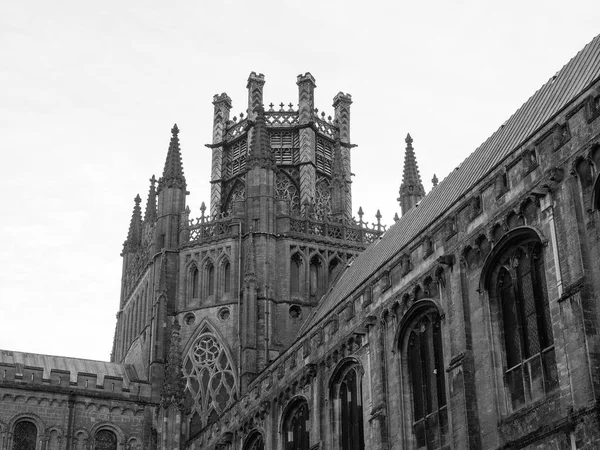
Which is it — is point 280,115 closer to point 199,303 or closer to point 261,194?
point 261,194

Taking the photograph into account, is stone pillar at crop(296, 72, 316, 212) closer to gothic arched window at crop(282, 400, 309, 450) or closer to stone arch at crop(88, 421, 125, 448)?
stone arch at crop(88, 421, 125, 448)

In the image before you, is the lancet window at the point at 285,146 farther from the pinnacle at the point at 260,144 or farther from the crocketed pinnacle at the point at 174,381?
the crocketed pinnacle at the point at 174,381

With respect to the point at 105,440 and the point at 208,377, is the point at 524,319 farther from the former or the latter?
the point at 105,440

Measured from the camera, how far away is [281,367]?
4622cm

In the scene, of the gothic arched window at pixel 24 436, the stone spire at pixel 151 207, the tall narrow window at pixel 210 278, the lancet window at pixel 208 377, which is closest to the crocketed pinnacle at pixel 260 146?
the tall narrow window at pixel 210 278

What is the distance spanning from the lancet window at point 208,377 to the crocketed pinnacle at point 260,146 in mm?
10714

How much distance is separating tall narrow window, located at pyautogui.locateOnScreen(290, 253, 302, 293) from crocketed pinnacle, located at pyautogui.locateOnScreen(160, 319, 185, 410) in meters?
7.82

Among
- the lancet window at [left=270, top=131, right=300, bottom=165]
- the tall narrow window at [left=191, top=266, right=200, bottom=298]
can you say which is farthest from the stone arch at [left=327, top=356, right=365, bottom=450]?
the lancet window at [left=270, top=131, right=300, bottom=165]

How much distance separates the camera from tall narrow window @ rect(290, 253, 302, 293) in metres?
63.7

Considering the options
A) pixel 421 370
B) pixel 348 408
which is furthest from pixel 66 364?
pixel 421 370

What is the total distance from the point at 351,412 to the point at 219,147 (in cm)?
3891

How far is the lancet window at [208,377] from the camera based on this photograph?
2395 inches

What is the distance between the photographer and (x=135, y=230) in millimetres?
76500

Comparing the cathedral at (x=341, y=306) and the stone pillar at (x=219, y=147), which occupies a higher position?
the stone pillar at (x=219, y=147)
